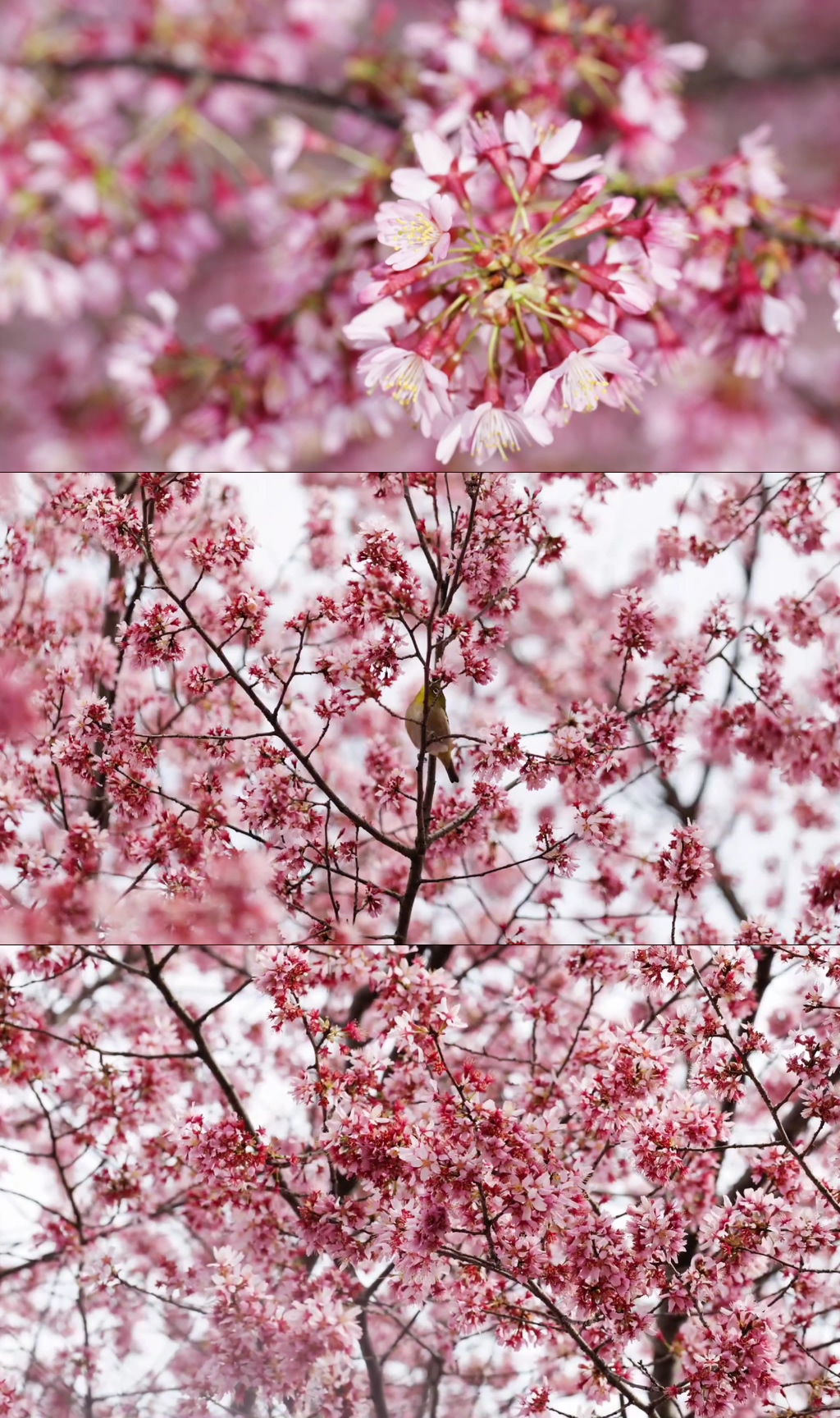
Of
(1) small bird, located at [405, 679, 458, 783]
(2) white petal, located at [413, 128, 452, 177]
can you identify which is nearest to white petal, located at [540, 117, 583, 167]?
(2) white petal, located at [413, 128, 452, 177]

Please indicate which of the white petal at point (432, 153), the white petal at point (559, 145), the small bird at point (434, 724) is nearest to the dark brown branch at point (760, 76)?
the white petal at point (559, 145)

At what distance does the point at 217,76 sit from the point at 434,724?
0.83 m

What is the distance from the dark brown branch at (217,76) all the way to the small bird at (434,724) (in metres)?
0.71

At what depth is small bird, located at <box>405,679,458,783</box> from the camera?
145 cm

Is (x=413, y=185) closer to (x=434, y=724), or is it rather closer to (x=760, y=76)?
(x=760, y=76)

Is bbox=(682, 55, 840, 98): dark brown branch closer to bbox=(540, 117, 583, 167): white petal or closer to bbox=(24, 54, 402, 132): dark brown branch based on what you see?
bbox=(540, 117, 583, 167): white petal

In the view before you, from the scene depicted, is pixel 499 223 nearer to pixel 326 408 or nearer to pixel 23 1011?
pixel 326 408

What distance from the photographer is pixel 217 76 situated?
125cm

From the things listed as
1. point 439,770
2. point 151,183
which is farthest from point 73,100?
point 439,770

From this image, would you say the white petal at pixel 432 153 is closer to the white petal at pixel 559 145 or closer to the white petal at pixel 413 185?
the white petal at pixel 413 185

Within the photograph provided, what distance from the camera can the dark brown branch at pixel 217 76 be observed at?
48.1 inches

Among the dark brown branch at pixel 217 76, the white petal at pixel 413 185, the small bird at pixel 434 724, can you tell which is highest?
the dark brown branch at pixel 217 76

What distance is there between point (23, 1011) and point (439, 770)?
777 millimetres

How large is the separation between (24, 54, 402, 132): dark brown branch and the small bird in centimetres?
71
